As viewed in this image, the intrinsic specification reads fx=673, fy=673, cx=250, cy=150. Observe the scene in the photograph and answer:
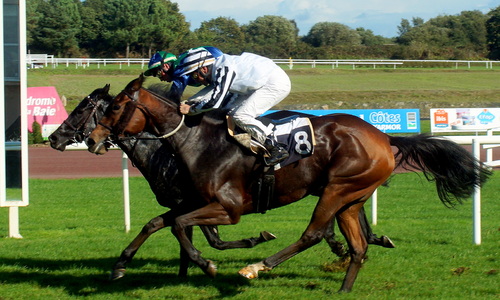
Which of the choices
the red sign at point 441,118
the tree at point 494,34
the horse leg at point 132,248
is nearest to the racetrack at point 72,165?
the red sign at point 441,118

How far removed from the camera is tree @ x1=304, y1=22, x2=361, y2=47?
2950 inches

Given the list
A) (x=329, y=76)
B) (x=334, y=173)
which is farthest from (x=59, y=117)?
(x=329, y=76)

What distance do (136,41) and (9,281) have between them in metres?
45.9

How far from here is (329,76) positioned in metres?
38.6

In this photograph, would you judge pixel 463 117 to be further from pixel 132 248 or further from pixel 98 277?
pixel 132 248

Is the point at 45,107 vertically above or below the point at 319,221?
above

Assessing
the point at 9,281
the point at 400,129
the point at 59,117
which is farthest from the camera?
the point at 59,117

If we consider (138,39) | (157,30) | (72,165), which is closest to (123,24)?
(138,39)

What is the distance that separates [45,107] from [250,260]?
14.0 m

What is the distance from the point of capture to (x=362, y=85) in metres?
34.4

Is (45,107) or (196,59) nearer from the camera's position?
(196,59)

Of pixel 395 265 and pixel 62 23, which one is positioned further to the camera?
pixel 62 23

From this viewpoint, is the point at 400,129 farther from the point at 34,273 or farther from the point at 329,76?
the point at 329,76

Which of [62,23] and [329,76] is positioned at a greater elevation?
[62,23]
